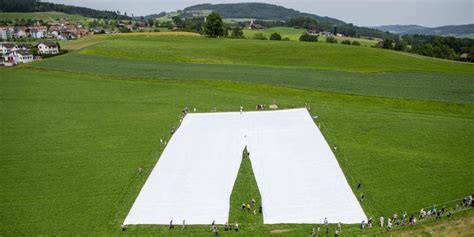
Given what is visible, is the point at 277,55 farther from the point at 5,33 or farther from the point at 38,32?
the point at 5,33

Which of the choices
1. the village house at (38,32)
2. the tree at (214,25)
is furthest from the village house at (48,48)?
the village house at (38,32)

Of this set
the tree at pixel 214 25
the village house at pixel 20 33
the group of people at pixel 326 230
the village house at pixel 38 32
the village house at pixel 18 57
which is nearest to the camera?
the group of people at pixel 326 230

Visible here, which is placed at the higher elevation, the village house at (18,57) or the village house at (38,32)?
the village house at (38,32)

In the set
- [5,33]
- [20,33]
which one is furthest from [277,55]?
[20,33]

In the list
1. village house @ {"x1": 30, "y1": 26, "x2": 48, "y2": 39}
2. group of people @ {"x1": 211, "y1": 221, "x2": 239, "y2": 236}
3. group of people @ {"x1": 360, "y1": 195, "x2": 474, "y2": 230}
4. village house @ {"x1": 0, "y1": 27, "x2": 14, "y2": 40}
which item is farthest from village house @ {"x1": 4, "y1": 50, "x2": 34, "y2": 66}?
group of people @ {"x1": 360, "y1": 195, "x2": 474, "y2": 230}

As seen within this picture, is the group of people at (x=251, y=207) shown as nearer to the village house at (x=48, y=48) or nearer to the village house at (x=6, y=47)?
the village house at (x=48, y=48)

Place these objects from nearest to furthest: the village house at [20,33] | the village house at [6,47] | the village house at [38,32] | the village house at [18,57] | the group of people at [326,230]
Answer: the group of people at [326,230] → the village house at [18,57] → the village house at [6,47] → the village house at [20,33] → the village house at [38,32]

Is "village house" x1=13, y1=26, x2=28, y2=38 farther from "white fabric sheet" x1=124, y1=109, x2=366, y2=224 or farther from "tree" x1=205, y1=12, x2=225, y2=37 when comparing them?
"white fabric sheet" x1=124, y1=109, x2=366, y2=224
